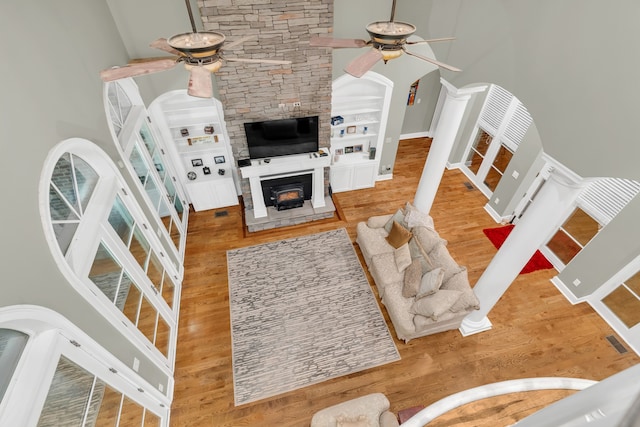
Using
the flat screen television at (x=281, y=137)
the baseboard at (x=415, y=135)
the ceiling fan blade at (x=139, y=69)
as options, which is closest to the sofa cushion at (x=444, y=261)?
the flat screen television at (x=281, y=137)

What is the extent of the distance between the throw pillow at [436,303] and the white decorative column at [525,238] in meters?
0.49

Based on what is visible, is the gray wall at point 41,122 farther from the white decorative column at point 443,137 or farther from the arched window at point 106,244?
the white decorative column at point 443,137

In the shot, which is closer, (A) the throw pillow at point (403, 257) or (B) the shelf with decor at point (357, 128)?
(A) the throw pillow at point (403, 257)

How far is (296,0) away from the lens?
16.5ft

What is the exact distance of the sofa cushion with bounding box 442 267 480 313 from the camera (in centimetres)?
477

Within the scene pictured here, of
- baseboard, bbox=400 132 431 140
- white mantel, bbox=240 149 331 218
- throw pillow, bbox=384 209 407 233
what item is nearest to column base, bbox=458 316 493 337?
throw pillow, bbox=384 209 407 233

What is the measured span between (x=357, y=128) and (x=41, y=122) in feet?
19.0

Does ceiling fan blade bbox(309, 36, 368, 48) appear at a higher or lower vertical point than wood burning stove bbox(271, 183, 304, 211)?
higher

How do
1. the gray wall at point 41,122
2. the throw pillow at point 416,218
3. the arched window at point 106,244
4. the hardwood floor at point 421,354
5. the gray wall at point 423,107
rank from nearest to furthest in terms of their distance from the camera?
the gray wall at point 41,122
the arched window at point 106,244
the hardwood floor at point 421,354
the throw pillow at point 416,218
the gray wall at point 423,107

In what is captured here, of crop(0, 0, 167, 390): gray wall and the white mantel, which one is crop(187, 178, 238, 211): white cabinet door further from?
crop(0, 0, 167, 390): gray wall

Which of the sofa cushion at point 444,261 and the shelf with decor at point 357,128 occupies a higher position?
the shelf with decor at point 357,128

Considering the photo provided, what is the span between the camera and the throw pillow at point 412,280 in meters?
5.16

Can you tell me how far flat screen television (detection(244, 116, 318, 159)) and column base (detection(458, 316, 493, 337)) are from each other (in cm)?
436

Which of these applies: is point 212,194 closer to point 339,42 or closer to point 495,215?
point 339,42
